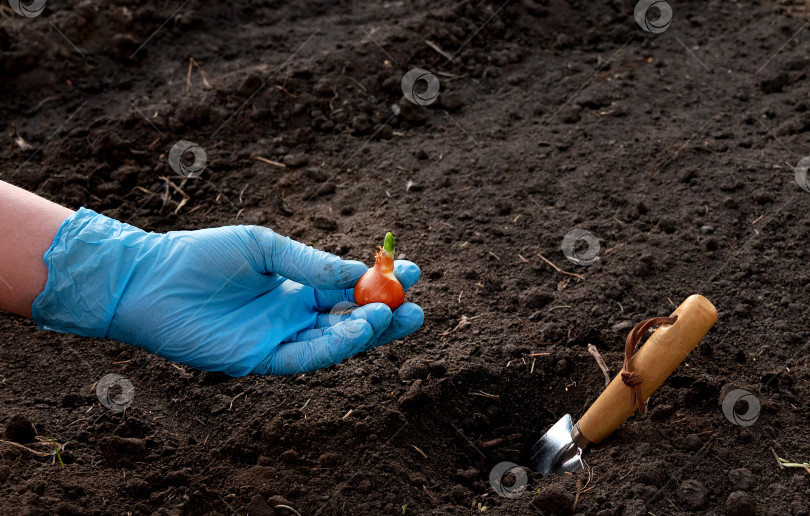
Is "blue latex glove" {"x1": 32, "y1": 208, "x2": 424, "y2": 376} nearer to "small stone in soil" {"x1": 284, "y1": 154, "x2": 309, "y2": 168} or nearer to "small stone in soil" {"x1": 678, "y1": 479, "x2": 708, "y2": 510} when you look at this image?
"small stone in soil" {"x1": 678, "y1": 479, "x2": 708, "y2": 510}

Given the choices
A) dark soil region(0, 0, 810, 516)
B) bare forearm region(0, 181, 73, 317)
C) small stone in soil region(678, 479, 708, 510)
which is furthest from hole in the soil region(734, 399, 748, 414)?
bare forearm region(0, 181, 73, 317)

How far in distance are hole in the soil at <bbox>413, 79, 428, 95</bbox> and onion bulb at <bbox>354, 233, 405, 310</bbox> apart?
7.22 ft

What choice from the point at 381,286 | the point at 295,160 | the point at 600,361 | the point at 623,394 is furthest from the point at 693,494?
the point at 295,160

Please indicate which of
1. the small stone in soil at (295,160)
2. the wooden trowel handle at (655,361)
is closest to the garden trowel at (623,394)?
the wooden trowel handle at (655,361)

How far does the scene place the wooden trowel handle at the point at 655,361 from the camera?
230 centimetres

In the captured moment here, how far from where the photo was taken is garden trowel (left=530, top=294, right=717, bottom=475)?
7.56 feet

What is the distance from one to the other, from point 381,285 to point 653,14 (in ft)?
11.6

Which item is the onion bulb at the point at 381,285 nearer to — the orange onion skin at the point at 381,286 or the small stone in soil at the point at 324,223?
the orange onion skin at the point at 381,286

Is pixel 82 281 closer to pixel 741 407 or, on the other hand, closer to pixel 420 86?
pixel 741 407

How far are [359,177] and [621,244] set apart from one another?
4.71 ft

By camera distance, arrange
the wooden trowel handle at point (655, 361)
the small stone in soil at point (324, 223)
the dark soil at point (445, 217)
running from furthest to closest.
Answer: the small stone in soil at point (324, 223) < the dark soil at point (445, 217) < the wooden trowel handle at point (655, 361)

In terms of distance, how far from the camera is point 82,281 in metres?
2.54

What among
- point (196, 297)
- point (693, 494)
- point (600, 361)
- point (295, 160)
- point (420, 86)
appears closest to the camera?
point (693, 494)

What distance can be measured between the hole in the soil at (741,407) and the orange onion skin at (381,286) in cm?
121
